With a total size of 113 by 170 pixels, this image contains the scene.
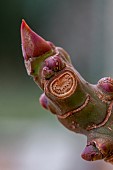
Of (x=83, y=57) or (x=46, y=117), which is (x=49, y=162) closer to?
(x=46, y=117)

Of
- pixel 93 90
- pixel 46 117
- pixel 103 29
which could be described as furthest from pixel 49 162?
pixel 93 90

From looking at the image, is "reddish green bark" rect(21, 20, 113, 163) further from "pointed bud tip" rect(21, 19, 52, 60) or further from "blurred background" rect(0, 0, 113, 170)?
"blurred background" rect(0, 0, 113, 170)

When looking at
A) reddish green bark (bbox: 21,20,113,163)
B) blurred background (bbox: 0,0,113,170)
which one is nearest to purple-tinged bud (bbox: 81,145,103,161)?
reddish green bark (bbox: 21,20,113,163)

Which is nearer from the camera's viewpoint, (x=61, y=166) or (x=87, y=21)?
(x=61, y=166)

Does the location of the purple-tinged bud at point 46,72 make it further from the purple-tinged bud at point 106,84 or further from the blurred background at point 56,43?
the blurred background at point 56,43

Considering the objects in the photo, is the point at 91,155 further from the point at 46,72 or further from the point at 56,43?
the point at 56,43
